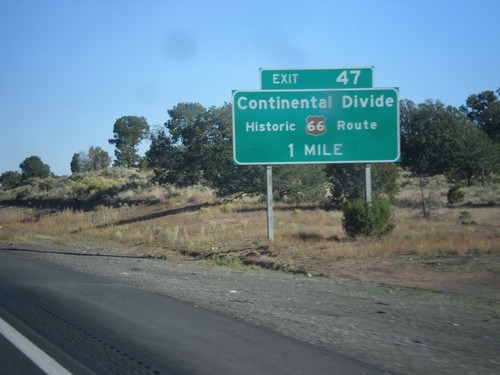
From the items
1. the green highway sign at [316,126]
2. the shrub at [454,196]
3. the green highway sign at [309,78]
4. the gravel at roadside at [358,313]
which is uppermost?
the green highway sign at [309,78]

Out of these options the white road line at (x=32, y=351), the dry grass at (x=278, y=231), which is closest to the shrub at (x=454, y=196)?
the dry grass at (x=278, y=231)

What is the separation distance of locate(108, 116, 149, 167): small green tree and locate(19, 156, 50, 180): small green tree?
1632 centimetres

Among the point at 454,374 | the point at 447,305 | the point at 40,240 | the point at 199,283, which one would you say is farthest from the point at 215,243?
the point at 454,374

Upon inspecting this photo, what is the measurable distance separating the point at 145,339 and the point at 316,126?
1359 centimetres

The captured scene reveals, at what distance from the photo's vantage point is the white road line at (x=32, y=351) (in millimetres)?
5914

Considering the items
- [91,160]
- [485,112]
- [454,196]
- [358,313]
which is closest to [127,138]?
[91,160]

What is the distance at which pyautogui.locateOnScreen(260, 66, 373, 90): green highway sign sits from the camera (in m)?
19.5

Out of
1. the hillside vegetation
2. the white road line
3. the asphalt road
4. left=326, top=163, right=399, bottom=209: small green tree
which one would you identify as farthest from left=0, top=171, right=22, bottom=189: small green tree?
the white road line

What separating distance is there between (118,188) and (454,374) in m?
51.5

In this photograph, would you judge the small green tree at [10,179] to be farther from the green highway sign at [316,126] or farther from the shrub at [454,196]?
the green highway sign at [316,126]

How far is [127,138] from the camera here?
331 feet

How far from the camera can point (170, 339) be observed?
714 centimetres

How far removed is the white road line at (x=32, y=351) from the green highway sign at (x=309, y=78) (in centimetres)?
1360

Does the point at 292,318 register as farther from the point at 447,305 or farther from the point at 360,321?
the point at 447,305
